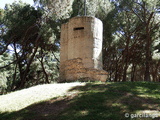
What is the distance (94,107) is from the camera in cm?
621

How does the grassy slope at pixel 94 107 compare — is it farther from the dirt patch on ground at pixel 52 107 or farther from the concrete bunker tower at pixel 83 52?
the concrete bunker tower at pixel 83 52

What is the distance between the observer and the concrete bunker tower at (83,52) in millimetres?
12172

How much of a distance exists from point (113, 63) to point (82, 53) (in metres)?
13.9

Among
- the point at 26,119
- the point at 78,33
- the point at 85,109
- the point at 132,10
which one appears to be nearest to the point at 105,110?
the point at 85,109

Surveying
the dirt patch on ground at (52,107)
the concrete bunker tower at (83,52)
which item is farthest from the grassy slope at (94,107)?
the concrete bunker tower at (83,52)

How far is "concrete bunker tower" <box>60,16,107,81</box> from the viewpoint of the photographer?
12.2m

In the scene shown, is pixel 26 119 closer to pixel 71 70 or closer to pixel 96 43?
pixel 71 70

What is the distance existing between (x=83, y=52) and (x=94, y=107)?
655 centimetres

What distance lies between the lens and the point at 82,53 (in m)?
12.4

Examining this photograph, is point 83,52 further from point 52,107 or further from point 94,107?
point 94,107

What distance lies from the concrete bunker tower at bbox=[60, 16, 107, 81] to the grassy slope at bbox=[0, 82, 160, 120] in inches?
172

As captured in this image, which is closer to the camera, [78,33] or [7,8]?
[78,33]

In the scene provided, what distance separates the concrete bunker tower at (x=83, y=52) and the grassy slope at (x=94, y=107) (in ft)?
14.4

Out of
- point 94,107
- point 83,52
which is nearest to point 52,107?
point 94,107
